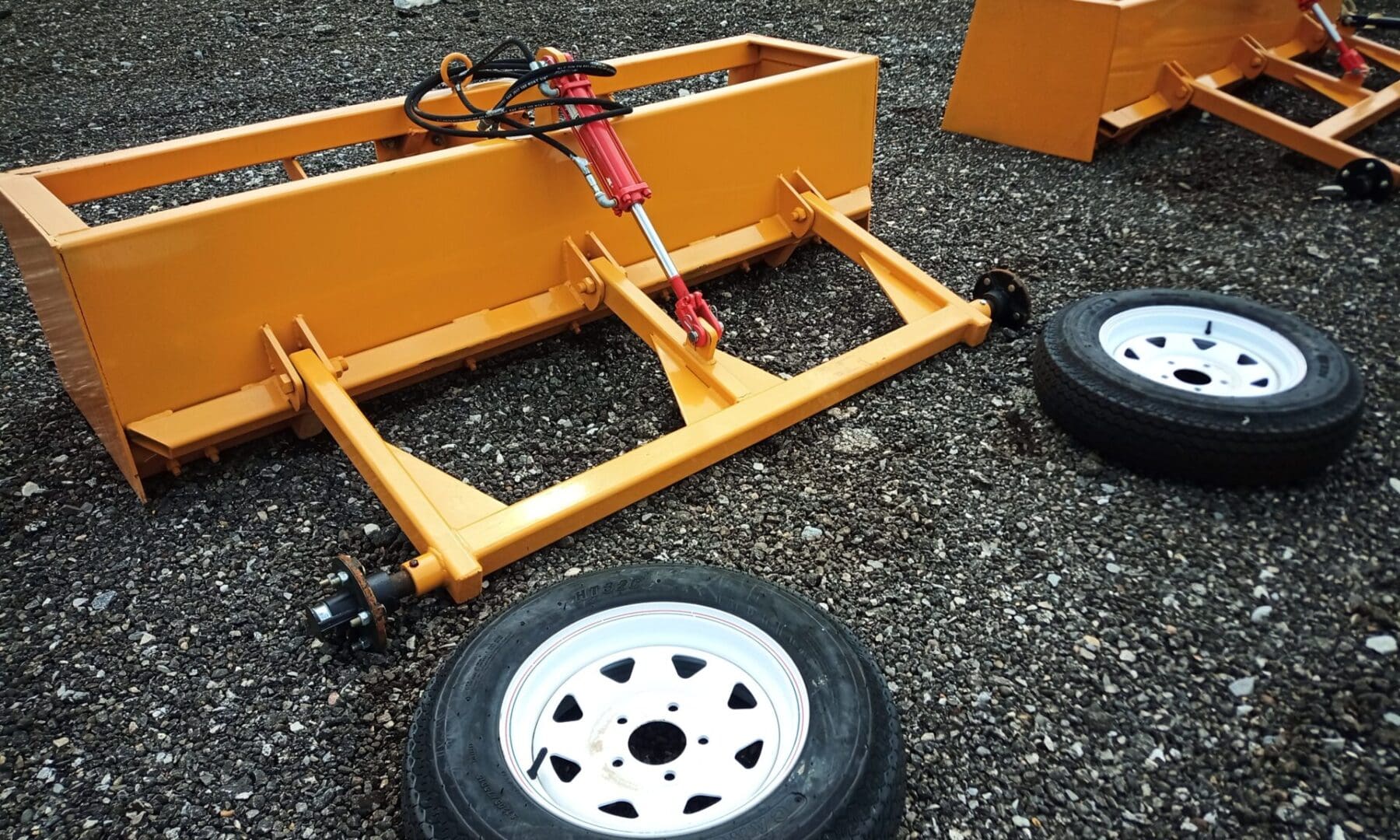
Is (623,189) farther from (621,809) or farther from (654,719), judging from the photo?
(621,809)

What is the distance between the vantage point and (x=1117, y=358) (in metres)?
3.33

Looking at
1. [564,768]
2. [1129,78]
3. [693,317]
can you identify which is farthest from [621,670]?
[1129,78]

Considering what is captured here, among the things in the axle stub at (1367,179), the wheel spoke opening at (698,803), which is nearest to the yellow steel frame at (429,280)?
the wheel spoke opening at (698,803)

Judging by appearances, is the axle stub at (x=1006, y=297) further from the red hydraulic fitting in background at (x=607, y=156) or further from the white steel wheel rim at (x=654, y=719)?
the white steel wheel rim at (x=654, y=719)

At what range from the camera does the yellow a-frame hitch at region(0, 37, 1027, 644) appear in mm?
2793

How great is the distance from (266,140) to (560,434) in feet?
5.05

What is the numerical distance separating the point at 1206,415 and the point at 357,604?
2.55m

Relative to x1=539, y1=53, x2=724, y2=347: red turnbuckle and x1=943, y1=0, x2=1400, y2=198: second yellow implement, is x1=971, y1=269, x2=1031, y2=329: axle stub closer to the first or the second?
x1=539, y1=53, x2=724, y2=347: red turnbuckle

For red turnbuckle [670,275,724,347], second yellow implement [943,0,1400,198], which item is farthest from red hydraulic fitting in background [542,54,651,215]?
second yellow implement [943,0,1400,198]

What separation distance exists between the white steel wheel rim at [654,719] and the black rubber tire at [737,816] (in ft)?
0.10

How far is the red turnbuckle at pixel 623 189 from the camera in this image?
10.7 ft

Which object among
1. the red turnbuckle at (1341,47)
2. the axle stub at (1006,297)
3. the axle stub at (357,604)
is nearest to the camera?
the axle stub at (357,604)

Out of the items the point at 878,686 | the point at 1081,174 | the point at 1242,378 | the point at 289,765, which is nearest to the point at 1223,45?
the point at 1081,174

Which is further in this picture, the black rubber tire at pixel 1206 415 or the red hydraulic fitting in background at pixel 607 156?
the red hydraulic fitting in background at pixel 607 156
